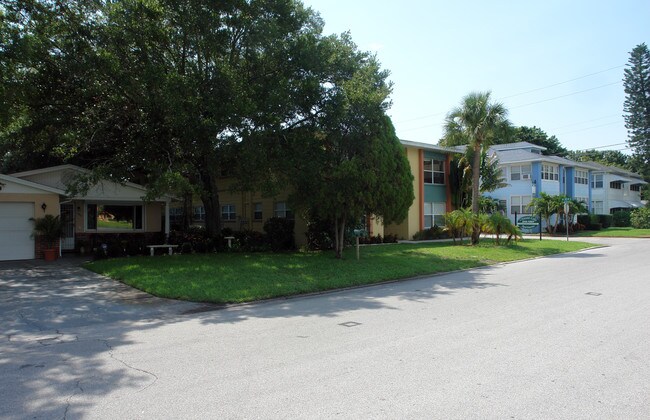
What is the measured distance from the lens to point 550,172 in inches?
1569

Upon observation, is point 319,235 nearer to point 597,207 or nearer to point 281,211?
point 281,211

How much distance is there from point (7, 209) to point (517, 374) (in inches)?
784

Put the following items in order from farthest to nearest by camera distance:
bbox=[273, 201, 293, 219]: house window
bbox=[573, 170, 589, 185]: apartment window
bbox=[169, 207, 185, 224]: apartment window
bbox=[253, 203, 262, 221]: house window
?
bbox=[573, 170, 589, 185]: apartment window < bbox=[169, 207, 185, 224]: apartment window < bbox=[253, 203, 262, 221]: house window < bbox=[273, 201, 293, 219]: house window

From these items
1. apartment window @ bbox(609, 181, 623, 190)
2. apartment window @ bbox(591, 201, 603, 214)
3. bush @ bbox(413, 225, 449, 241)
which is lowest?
bush @ bbox(413, 225, 449, 241)

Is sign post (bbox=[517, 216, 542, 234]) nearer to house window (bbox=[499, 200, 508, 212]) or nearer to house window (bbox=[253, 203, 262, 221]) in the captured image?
house window (bbox=[499, 200, 508, 212])

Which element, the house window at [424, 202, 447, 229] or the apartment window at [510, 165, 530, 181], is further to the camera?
the apartment window at [510, 165, 530, 181]

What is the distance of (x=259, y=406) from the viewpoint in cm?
423

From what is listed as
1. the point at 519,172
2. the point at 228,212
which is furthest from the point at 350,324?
the point at 519,172

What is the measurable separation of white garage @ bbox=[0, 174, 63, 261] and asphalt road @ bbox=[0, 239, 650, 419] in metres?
8.85

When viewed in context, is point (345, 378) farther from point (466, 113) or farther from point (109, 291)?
point (466, 113)

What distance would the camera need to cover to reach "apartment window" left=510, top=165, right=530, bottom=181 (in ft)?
128

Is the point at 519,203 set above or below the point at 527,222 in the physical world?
above

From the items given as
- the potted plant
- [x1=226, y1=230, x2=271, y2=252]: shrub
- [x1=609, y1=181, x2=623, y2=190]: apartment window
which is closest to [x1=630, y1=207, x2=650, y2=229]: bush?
[x1=609, y1=181, x2=623, y2=190]: apartment window

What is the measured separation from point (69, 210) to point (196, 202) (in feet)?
37.6
